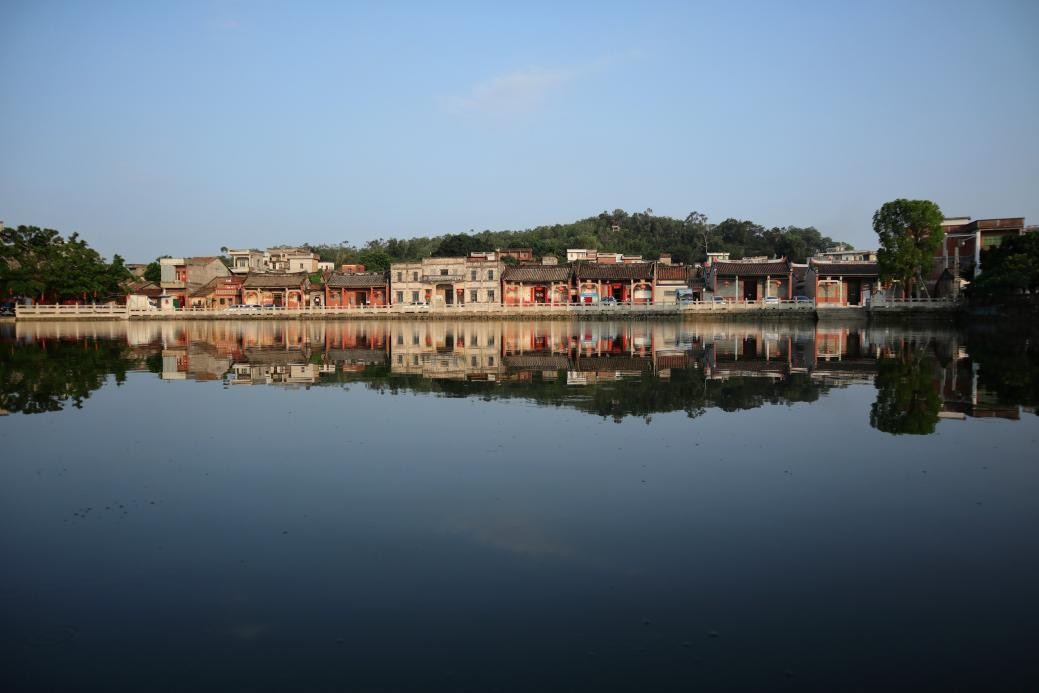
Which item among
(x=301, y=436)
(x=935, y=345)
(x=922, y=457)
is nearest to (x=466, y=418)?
(x=301, y=436)

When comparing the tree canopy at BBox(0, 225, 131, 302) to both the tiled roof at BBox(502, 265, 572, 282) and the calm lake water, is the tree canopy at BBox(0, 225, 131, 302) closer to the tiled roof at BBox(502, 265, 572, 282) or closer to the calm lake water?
the tiled roof at BBox(502, 265, 572, 282)

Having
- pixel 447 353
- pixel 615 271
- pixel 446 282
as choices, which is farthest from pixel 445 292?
pixel 447 353

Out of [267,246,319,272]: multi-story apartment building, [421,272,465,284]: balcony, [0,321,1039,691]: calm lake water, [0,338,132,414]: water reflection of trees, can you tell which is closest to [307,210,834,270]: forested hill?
[267,246,319,272]: multi-story apartment building

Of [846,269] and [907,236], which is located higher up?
[907,236]

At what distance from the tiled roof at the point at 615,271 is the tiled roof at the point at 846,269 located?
48.7 feet

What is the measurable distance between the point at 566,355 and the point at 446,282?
43342 millimetres

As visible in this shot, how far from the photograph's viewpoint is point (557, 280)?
226 feet

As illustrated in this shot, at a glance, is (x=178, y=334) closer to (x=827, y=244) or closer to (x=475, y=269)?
(x=475, y=269)

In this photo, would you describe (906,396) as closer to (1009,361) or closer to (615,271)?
(1009,361)

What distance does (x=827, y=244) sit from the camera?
13812 centimetres

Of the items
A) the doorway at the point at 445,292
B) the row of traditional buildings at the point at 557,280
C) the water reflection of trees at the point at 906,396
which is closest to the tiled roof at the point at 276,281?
the row of traditional buildings at the point at 557,280

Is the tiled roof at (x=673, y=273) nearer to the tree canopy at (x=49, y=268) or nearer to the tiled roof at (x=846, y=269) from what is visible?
the tiled roof at (x=846, y=269)

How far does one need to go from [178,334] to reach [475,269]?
98.4 feet

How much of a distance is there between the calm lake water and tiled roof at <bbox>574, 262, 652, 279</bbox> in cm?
5035
